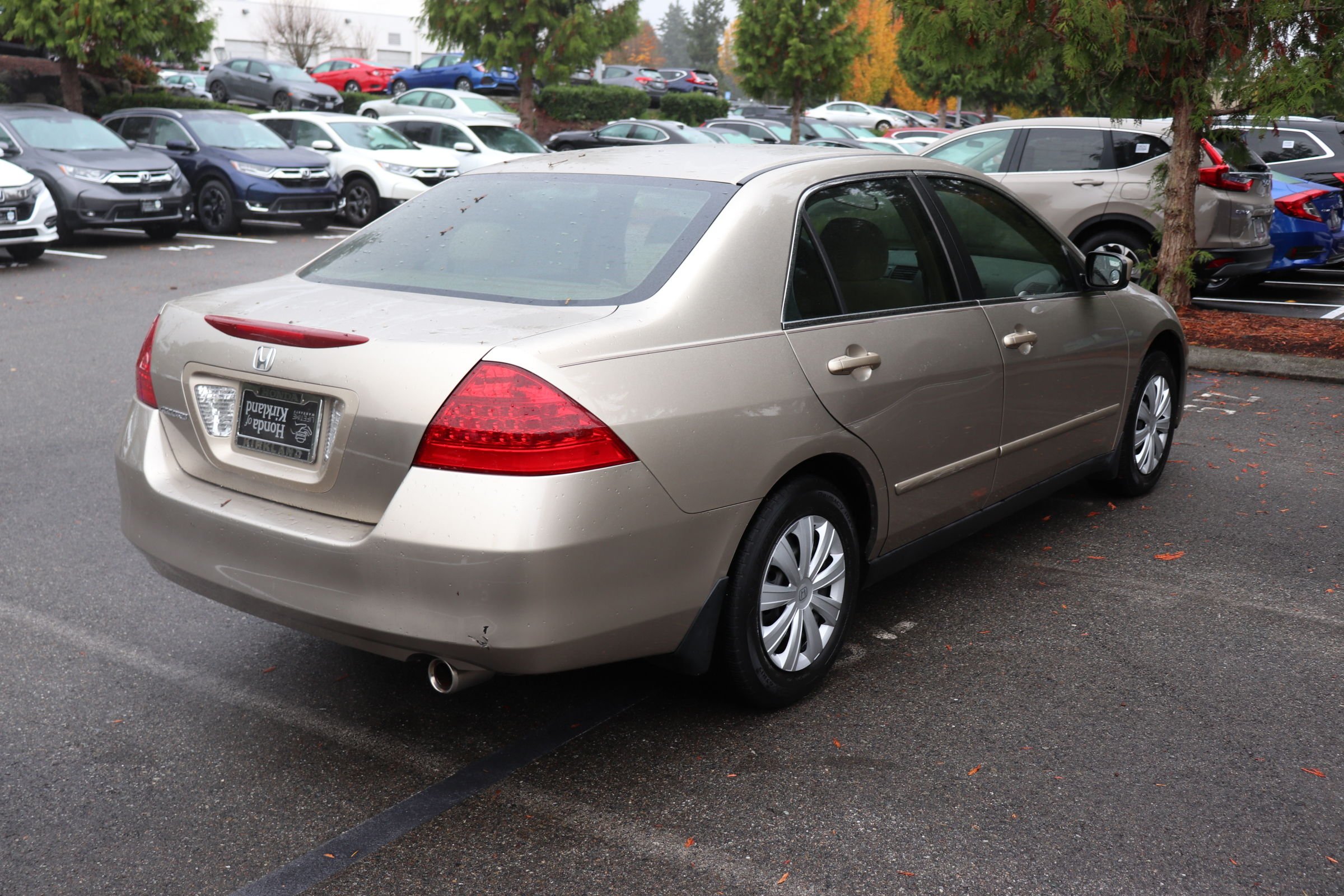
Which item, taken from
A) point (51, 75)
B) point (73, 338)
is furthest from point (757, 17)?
point (73, 338)

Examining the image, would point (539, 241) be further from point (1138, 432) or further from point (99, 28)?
point (99, 28)

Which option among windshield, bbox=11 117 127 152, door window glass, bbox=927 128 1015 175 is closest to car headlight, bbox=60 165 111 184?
windshield, bbox=11 117 127 152

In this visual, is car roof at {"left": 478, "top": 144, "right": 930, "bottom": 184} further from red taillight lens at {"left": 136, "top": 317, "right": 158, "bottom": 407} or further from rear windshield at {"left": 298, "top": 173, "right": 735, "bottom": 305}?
red taillight lens at {"left": 136, "top": 317, "right": 158, "bottom": 407}

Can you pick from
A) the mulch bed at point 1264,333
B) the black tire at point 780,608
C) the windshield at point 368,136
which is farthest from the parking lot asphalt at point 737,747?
the windshield at point 368,136

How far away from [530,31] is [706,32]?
9443 centimetres

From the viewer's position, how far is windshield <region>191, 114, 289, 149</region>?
17609 mm

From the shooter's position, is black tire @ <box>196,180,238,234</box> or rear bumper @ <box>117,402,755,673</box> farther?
black tire @ <box>196,180,238,234</box>

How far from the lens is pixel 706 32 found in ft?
382

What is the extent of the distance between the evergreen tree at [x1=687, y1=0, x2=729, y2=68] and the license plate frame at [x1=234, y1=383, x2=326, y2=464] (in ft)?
362

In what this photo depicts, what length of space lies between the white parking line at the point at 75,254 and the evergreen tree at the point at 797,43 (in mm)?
18899

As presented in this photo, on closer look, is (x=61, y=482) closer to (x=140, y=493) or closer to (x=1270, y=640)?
(x=140, y=493)

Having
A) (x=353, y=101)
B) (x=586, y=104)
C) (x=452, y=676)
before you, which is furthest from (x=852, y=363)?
(x=353, y=101)

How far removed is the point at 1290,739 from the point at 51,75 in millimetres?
33472

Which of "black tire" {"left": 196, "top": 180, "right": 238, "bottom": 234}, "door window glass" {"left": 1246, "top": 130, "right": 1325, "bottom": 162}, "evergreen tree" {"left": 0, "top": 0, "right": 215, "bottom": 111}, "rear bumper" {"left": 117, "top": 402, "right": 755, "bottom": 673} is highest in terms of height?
"evergreen tree" {"left": 0, "top": 0, "right": 215, "bottom": 111}
